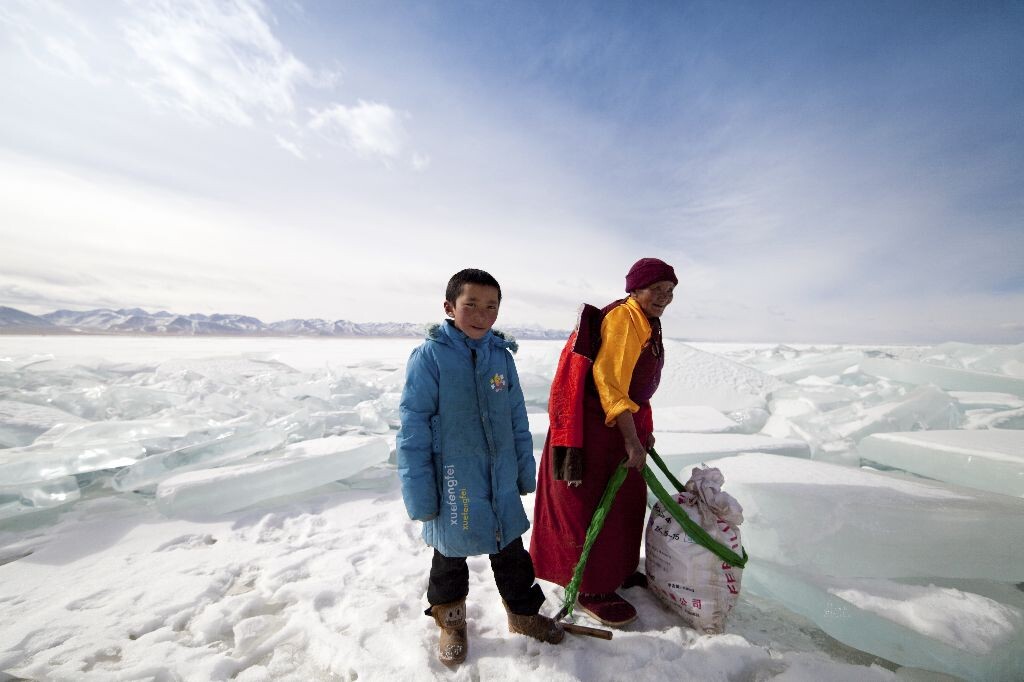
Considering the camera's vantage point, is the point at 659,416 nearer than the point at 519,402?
No

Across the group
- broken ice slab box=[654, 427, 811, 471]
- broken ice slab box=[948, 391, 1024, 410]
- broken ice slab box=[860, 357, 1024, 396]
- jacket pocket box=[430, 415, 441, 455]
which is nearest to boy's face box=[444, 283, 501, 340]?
jacket pocket box=[430, 415, 441, 455]

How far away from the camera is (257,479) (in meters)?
3.00

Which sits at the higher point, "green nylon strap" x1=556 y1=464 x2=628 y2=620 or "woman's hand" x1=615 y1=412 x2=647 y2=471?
"woman's hand" x1=615 y1=412 x2=647 y2=471

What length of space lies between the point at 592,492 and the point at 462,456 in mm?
625

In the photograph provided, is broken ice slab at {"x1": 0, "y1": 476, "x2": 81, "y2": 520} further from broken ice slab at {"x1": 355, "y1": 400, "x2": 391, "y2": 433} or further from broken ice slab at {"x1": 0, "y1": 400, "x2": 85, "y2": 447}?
broken ice slab at {"x1": 355, "y1": 400, "x2": 391, "y2": 433}

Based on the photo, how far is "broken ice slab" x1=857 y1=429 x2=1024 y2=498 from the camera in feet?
8.23

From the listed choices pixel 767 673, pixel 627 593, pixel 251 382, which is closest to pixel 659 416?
pixel 627 593

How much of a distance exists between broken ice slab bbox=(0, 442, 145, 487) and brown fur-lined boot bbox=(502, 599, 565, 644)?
3.49m

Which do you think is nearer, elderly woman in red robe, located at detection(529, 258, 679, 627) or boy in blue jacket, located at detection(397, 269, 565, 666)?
boy in blue jacket, located at detection(397, 269, 565, 666)

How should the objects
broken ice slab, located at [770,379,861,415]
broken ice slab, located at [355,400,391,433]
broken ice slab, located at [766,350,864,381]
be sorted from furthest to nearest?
broken ice slab, located at [766,350,864,381], broken ice slab, located at [770,379,861,415], broken ice slab, located at [355,400,391,433]

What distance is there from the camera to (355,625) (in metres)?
1.69

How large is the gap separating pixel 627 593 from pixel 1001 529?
171 cm

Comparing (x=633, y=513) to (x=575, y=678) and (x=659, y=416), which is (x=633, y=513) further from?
(x=659, y=416)

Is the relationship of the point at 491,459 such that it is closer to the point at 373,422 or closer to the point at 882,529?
the point at 882,529
